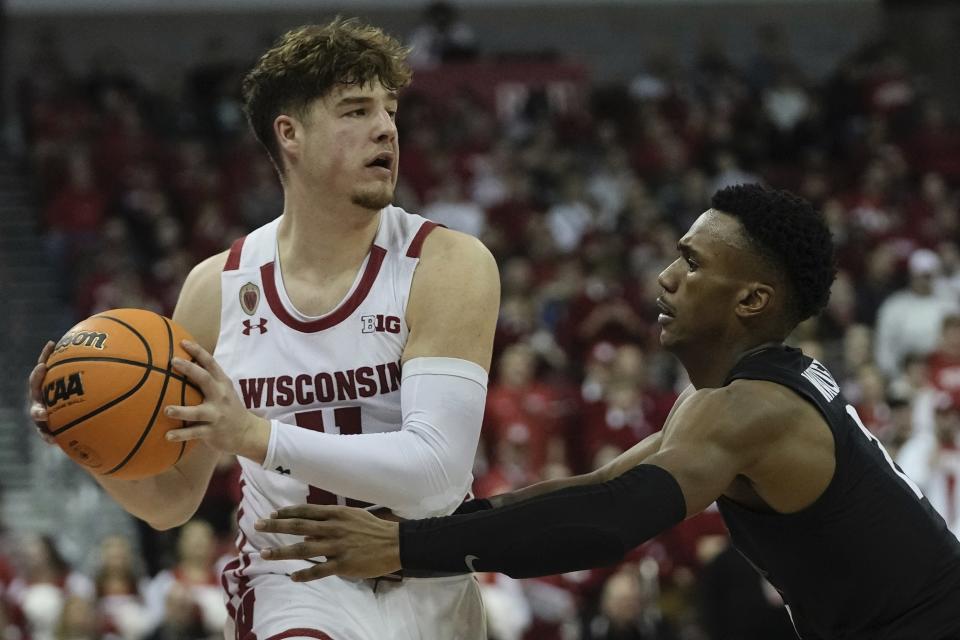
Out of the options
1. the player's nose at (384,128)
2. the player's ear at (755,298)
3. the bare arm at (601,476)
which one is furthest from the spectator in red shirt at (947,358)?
the player's nose at (384,128)

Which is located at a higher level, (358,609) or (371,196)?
(371,196)

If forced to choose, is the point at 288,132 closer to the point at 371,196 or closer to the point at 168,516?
the point at 371,196

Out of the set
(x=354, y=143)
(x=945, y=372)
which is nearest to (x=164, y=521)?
(x=354, y=143)

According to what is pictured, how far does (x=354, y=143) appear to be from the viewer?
4137 millimetres

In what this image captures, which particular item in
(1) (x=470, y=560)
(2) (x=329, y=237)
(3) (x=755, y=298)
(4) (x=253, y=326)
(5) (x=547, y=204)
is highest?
(5) (x=547, y=204)

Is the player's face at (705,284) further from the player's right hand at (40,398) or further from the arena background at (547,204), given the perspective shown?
the arena background at (547,204)

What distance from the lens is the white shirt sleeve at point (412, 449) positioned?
3764mm

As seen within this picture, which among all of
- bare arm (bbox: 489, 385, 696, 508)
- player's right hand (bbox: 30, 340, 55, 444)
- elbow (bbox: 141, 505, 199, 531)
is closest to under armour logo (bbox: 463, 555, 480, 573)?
bare arm (bbox: 489, 385, 696, 508)

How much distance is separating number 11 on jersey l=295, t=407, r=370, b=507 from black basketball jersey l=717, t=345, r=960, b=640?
1.03 meters

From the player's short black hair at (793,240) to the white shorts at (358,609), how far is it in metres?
1.21

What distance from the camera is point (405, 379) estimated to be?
3973 mm

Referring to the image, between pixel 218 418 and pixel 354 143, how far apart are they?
927 millimetres

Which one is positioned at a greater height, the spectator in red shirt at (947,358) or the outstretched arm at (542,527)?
the spectator in red shirt at (947,358)

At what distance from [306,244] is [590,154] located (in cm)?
1227
